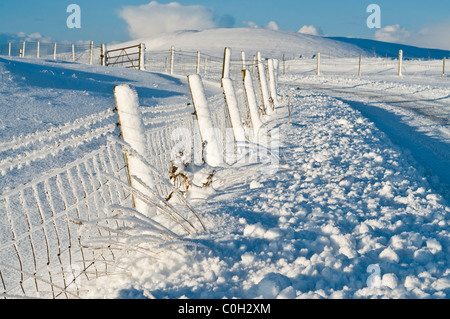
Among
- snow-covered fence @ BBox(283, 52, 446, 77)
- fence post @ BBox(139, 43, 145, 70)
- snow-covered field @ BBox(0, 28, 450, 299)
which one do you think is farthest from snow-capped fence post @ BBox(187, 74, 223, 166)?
snow-covered fence @ BBox(283, 52, 446, 77)

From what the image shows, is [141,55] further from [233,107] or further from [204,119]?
[204,119]

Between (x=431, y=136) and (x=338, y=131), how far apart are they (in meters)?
1.95

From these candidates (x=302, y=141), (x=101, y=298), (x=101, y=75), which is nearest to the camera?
(x=101, y=298)

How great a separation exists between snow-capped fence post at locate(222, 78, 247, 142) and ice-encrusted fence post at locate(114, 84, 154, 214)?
3366mm

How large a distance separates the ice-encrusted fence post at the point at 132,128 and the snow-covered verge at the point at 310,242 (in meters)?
0.76

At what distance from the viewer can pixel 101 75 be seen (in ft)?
40.8

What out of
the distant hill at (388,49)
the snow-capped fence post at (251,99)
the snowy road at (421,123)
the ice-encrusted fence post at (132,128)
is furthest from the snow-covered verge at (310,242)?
the distant hill at (388,49)

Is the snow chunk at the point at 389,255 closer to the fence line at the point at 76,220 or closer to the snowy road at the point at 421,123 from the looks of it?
the fence line at the point at 76,220

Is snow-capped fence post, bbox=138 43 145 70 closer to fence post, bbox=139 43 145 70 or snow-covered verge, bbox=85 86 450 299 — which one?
fence post, bbox=139 43 145 70

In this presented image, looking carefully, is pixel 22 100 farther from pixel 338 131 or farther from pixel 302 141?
pixel 338 131

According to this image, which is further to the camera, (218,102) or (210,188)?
(218,102)

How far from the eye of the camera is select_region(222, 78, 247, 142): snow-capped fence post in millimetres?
6840

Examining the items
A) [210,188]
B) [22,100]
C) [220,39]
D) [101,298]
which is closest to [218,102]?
[210,188]

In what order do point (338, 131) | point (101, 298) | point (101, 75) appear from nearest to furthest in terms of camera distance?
point (101, 298), point (338, 131), point (101, 75)
